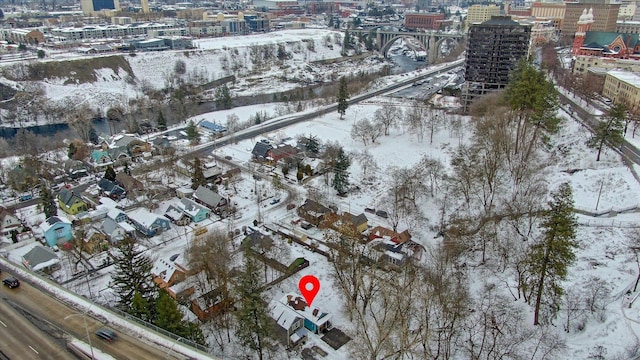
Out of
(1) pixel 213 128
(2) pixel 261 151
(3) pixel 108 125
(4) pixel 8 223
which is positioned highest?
(2) pixel 261 151

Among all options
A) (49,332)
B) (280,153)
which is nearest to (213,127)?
(280,153)

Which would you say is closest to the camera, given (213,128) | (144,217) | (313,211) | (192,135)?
(144,217)

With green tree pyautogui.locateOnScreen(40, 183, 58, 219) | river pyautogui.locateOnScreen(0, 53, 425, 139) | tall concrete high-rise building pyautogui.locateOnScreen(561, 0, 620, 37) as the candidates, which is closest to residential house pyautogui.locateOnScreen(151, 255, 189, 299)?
green tree pyautogui.locateOnScreen(40, 183, 58, 219)

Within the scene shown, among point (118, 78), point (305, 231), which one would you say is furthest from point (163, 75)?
point (305, 231)

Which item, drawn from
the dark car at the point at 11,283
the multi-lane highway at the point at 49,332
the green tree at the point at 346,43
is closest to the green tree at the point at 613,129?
the multi-lane highway at the point at 49,332

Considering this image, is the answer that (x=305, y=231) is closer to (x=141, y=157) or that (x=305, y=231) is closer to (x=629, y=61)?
(x=141, y=157)

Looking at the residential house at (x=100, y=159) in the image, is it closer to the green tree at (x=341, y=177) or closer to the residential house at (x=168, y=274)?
the residential house at (x=168, y=274)

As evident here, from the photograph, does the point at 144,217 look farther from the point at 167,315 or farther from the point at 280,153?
the point at 167,315
